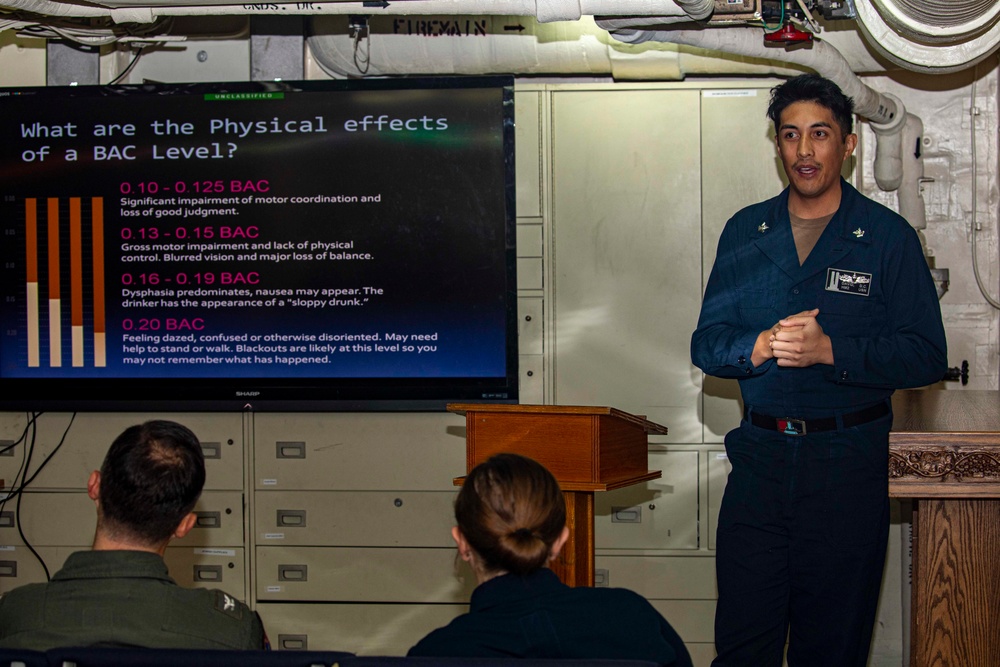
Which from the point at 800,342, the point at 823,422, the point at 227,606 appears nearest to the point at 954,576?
the point at 823,422

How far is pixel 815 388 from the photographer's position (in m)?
2.55

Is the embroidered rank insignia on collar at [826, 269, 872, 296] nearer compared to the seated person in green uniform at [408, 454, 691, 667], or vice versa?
the seated person in green uniform at [408, 454, 691, 667]

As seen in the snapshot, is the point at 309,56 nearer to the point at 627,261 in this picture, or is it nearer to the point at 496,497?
the point at 627,261

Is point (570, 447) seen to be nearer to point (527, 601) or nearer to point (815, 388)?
point (815, 388)

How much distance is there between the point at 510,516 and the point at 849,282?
138 centimetres

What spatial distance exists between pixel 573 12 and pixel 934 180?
5.27ft

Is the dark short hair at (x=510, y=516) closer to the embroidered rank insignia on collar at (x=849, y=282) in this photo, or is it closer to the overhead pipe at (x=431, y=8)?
the embroidered rank insignia on collar at (x=849, y=282)

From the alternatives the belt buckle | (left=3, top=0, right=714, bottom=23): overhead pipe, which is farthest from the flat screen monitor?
the belt buckle

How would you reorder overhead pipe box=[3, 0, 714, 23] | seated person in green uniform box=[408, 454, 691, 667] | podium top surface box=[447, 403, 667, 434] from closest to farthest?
seated person in green uniform box=[408, 454, 691, 667] < podium top surface box=[447, 403, 667, 434] < overhead pipe box=[3, 0, 714, 23]

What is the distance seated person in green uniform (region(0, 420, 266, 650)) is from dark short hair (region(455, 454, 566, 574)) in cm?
42

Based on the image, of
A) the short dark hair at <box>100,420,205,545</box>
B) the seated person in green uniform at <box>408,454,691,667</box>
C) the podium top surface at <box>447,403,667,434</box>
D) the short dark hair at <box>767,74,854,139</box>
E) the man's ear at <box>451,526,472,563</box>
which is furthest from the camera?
the short dark hair at <box>767,74,854,139</box>

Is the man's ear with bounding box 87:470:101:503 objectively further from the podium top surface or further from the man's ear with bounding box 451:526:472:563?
the podium top surface

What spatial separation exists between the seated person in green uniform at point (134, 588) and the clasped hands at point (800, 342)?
1.36 meters

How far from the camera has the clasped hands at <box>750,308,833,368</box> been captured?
2.42 metres
